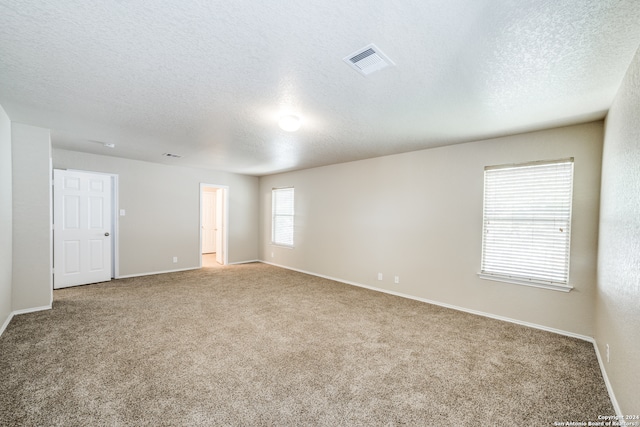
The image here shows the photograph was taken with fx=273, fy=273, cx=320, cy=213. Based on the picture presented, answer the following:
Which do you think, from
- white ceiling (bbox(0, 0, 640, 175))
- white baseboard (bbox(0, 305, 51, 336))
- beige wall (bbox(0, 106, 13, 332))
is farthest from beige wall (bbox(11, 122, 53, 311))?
white ceiling (bbox(0, 0, 640, 175))

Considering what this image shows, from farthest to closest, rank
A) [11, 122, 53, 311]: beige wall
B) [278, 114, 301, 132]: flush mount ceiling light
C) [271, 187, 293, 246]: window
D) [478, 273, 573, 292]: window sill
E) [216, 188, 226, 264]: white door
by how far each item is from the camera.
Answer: [216, 188, 226, 264]: white door < [271, 187, 293, 246]: window < [11, 122, 53, 311]: beige wall < [478, 273, 573, 292]: window sill < [278, 114, 301, 132]: flush mount ceiling light

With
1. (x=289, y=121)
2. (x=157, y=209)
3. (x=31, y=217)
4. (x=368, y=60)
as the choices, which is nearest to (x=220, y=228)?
(x=157, y=209)

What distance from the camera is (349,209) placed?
5.41m

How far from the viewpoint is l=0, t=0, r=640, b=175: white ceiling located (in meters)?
1.45

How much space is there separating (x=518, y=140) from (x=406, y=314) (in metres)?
2.66

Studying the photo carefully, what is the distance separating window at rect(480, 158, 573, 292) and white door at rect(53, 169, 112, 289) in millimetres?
6483

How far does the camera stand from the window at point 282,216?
6.77 m

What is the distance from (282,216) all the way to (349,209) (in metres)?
2.25

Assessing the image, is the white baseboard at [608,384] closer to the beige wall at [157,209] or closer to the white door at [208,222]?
the beige wall at [157,209]

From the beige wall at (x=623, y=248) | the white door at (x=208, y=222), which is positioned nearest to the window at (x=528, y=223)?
the beige wall at (x=623, y=248)

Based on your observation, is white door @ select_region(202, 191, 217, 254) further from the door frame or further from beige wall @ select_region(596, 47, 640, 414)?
beige wall @ select_region(596, 47, 640, 414)

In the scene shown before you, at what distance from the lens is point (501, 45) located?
66.6 inches

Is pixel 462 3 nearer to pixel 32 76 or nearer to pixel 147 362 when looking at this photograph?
pixel 32 76

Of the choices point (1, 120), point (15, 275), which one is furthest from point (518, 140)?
point (15, 275)
